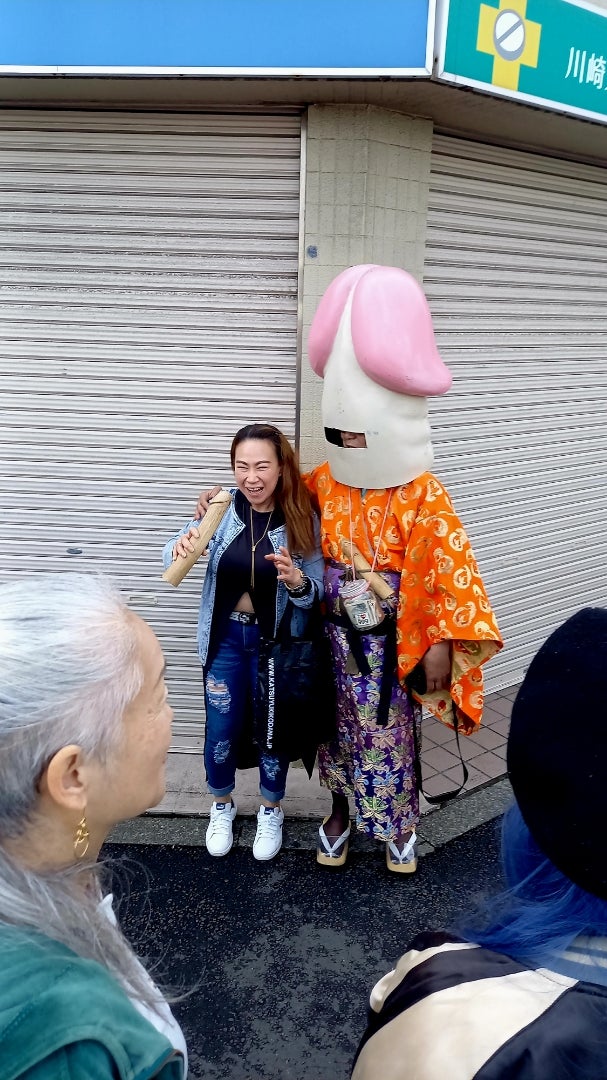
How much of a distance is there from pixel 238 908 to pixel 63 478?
7.66ft

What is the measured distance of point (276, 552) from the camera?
2.94 metres

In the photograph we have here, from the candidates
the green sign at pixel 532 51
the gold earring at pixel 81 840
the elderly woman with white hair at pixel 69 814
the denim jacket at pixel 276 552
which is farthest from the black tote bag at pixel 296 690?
the green sign at pixel 532 51

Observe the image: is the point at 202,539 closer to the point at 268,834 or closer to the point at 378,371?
the point at 378,371

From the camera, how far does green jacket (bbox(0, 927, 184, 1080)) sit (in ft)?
2.98

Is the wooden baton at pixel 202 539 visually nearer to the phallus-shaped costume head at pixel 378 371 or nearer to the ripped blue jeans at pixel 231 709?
the ripped blue jeans at pixel 231 709

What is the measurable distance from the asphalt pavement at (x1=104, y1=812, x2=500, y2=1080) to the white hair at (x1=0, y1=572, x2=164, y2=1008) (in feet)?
5.18

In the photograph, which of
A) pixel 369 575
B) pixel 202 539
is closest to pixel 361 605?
pixel 369 575

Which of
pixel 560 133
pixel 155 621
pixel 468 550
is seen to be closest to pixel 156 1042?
pixel 468 550

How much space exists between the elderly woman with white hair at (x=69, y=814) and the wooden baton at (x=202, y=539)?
1.62 m

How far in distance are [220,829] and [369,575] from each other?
1.48m

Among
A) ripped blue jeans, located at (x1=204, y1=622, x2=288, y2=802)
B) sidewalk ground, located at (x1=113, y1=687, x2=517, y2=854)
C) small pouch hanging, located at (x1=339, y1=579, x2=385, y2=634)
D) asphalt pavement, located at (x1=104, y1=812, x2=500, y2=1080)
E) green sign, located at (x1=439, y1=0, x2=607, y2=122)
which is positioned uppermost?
green sign, located at (x1=439, y1=0, x2=607, y2=122)

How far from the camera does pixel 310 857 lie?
3.37 m

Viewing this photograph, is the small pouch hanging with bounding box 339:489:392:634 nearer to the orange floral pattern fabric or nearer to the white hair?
the orange floral pattern fabric

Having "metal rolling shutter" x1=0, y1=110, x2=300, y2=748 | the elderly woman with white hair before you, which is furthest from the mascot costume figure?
the elderly woman with white hair
